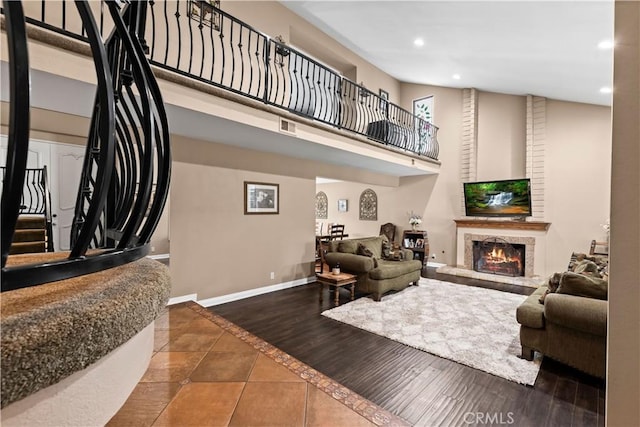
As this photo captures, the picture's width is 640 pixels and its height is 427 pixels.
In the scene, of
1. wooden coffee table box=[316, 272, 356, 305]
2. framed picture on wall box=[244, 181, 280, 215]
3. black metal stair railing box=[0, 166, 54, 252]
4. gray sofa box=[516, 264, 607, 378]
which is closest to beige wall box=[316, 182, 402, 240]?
framed picture on wall box=[244, 181, 280, 215]

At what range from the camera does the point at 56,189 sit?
4.25 metres

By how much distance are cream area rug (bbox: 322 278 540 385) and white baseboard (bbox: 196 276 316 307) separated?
1.40 meters

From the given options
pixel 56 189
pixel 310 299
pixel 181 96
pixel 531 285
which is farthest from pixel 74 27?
pixel 531 285

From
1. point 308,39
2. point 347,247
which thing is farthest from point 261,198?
point 308,39

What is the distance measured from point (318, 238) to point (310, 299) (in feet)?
6.84

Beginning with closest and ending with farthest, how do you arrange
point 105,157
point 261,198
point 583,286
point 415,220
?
point 105,157, point 583,286, point 261,198, point 415,220

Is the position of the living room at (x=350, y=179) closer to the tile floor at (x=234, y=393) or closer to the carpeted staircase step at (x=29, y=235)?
the carpeted staircase step at (x=29, y=235)

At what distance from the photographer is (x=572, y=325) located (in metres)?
2.46

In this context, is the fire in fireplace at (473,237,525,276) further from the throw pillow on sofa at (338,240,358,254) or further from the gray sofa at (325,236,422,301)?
the throw pillow on sofa at (338,240,358,254)

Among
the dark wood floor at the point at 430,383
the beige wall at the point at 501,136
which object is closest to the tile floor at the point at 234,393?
the dark wood floor at the point at 430,383

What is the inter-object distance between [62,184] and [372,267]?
5.01m

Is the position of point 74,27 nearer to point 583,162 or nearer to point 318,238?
point 318,238

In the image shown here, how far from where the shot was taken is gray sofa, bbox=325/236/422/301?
452cm

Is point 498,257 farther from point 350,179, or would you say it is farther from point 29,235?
point 29,235
